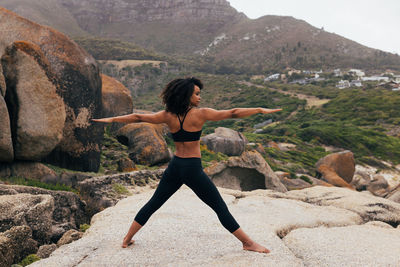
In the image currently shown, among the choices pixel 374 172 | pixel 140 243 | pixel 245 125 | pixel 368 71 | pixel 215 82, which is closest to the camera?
pixel 140 243

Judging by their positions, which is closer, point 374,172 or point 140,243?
point 140,243

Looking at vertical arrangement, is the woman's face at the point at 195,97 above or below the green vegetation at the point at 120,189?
above

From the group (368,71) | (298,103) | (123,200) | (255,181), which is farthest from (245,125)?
(368,71)

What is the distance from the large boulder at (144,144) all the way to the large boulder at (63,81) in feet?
6.80

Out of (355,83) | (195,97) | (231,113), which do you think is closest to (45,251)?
(195,97)

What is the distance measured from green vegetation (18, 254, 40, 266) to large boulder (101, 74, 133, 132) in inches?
402

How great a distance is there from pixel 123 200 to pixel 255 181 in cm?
456

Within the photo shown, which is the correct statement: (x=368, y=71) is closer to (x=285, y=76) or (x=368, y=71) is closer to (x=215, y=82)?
(x=285, y=76)

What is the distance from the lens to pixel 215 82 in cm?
8738

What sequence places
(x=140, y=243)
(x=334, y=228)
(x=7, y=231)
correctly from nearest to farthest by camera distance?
(x=7, y=231)
(x=140, y=243)
(x=334, y=228)

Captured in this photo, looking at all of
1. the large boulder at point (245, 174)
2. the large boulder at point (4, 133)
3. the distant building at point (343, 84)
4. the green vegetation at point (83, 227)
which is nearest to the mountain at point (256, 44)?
the distant building at point (343, 84)

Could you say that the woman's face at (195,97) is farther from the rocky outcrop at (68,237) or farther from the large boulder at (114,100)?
the large boulder at (114,100)

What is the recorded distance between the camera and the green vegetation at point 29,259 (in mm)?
3922

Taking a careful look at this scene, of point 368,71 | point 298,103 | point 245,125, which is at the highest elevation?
point 368,71
